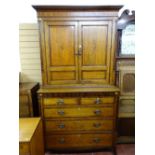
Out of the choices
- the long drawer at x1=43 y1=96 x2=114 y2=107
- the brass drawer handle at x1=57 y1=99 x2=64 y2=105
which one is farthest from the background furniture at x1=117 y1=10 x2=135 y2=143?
the brass drawer handle at x1=57 y1=99 x2=64 y2=105

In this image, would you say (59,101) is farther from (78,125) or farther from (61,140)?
(61,140)

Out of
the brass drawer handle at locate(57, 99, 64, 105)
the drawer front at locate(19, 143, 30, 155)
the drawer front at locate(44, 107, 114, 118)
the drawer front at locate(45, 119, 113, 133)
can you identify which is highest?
the brass drawer handle at locate(57, 99, 64, 105)

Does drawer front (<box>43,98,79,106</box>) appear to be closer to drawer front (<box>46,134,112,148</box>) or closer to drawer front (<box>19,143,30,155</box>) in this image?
drawer front (<box>46,134,112,148</box>)

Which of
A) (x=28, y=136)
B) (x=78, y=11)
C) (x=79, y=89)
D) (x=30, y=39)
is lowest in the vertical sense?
(x=28, y=136)

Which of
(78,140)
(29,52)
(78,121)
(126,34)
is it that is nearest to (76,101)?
(78,121)

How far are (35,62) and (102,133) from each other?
1379 millimetres

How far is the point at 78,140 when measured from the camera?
2111 millimetres

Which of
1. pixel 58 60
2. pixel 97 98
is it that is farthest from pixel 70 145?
pixel 58 60

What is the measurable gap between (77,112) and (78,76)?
457 millimetres

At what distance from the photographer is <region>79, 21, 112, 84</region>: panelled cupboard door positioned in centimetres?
200

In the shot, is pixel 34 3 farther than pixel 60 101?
Yes

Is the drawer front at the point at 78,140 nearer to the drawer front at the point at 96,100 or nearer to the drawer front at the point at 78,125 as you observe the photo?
the drawer front at the point at 78,125
